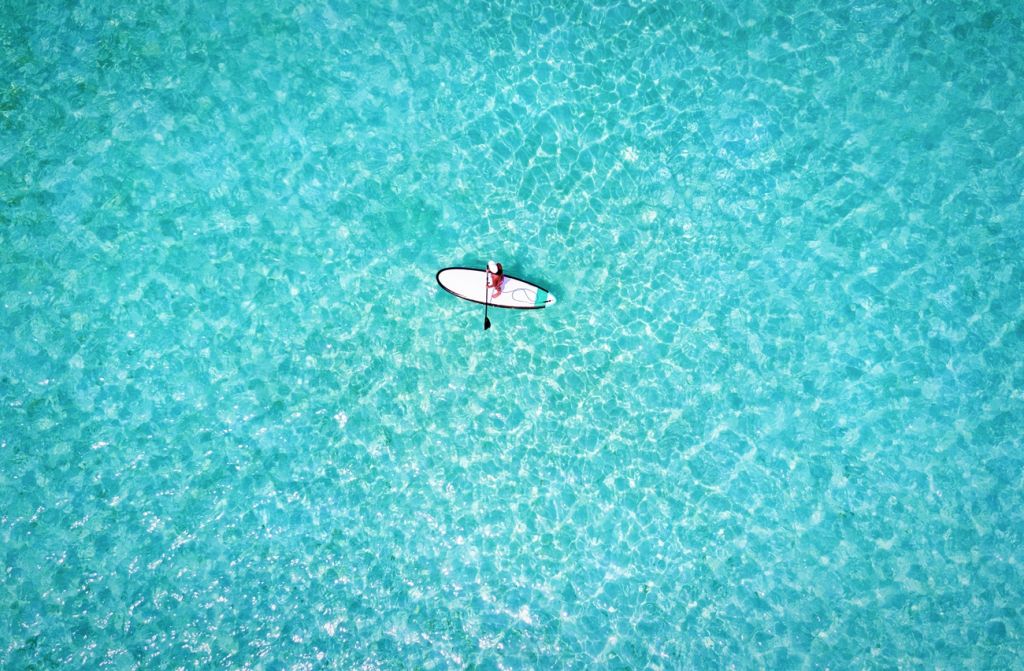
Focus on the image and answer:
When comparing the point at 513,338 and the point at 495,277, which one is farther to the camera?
the point at 513,338

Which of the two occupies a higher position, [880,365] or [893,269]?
[893,269]

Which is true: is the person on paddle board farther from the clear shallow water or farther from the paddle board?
the clear shallow water

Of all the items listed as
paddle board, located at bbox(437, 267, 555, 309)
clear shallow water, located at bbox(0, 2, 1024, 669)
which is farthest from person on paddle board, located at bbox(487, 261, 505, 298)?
clear shallow water, located at bbox(0, 2, 1024, 669)

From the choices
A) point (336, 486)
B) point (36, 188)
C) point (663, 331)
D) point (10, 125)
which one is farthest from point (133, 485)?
point (663, 331)

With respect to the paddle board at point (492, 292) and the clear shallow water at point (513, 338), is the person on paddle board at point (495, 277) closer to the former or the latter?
the paddle board at point (492, 292)

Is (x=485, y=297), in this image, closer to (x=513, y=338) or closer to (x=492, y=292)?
Answer: (x=492, y=292)

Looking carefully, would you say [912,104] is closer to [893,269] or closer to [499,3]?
[893,269]

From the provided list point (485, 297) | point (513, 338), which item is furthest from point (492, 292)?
point (513, 338)
